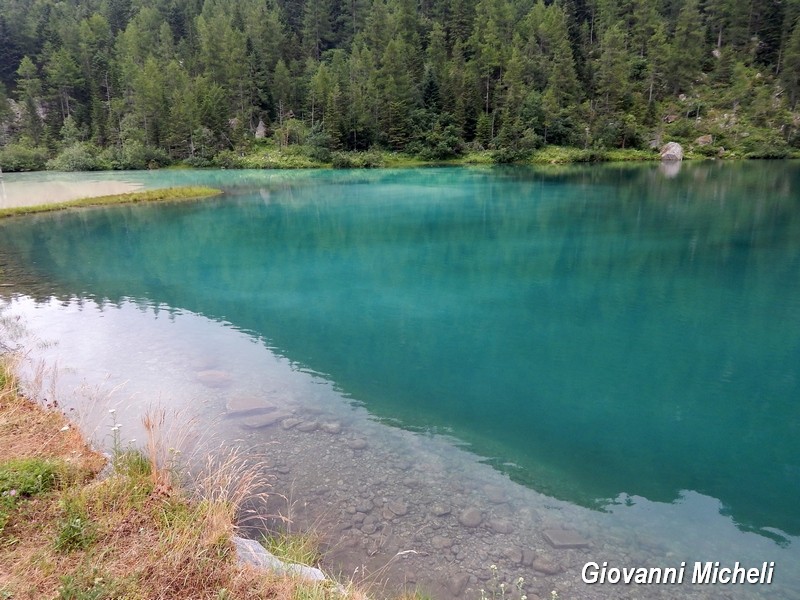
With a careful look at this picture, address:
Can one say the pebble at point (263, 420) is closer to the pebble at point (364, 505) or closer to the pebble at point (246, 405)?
the pebble at point (246, 405)

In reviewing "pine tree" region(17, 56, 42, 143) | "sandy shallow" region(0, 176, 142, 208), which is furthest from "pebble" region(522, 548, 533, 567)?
"pine tree" region(17, 56, 42, 143)

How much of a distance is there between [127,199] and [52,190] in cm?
1131

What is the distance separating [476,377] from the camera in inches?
404

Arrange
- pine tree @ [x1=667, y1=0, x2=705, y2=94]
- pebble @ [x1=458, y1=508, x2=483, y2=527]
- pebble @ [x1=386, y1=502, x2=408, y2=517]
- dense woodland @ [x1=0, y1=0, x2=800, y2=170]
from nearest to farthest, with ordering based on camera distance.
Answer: pebble @ [x1=458, y1=508, x2=483, y2=527] < pebble @ [x1=386, y1=502, x2=408, y2=517] < dense woodland @ [x1=0, y1=0, x2=800, y2=170] < pine tree @ [x1=667, y1=0, x2=705, y2=94]

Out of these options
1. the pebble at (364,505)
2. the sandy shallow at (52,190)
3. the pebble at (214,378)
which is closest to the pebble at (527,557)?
the pebble at (364,505)

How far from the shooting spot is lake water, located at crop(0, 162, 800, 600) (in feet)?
19.6

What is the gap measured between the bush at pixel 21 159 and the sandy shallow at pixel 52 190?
55.9 feet

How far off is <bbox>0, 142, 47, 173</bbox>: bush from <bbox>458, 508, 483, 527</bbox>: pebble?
265ft

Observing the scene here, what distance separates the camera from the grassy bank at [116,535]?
3842 mm

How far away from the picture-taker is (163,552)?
168 inches

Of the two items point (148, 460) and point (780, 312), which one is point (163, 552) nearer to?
point (148, 460)

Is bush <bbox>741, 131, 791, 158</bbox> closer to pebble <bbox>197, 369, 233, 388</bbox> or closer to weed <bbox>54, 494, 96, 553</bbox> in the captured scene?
pebble <bbox>197, 369, 233, 388</bbox>

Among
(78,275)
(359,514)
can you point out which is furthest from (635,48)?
(359,514)

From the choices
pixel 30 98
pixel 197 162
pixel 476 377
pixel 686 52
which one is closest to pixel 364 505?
pixel 476 377
